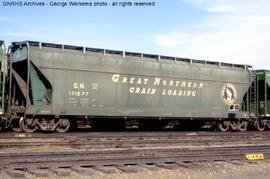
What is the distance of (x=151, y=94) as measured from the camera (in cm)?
2127

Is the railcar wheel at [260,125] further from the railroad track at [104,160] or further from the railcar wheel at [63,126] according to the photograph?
the railroad track at [104,160]

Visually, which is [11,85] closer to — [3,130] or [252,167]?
[3,130]

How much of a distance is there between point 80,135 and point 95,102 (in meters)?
2.58

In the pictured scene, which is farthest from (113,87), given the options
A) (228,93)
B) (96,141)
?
(228,93)

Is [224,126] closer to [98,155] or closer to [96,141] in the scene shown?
[96,141]

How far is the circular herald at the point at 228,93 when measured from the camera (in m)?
23.9

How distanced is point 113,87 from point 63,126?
9.53 feet

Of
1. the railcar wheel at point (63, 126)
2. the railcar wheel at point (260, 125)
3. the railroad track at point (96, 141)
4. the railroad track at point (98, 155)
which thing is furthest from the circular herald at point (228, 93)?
the railcar wheel at point (63, 126)

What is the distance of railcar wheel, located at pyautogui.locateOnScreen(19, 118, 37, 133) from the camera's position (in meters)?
17.8

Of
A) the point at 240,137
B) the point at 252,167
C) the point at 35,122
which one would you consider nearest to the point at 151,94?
the point at 240,137

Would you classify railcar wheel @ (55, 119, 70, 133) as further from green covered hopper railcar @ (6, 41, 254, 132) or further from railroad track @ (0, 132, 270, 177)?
railroad track @ (0, 132, 270, 177)

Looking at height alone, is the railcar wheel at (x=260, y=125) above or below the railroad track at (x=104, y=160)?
above

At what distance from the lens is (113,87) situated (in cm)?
2012

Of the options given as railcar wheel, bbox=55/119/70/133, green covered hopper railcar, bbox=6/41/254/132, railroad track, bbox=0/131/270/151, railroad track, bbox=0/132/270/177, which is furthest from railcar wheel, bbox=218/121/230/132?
railcar wheel, bbox=55/119/70/133
